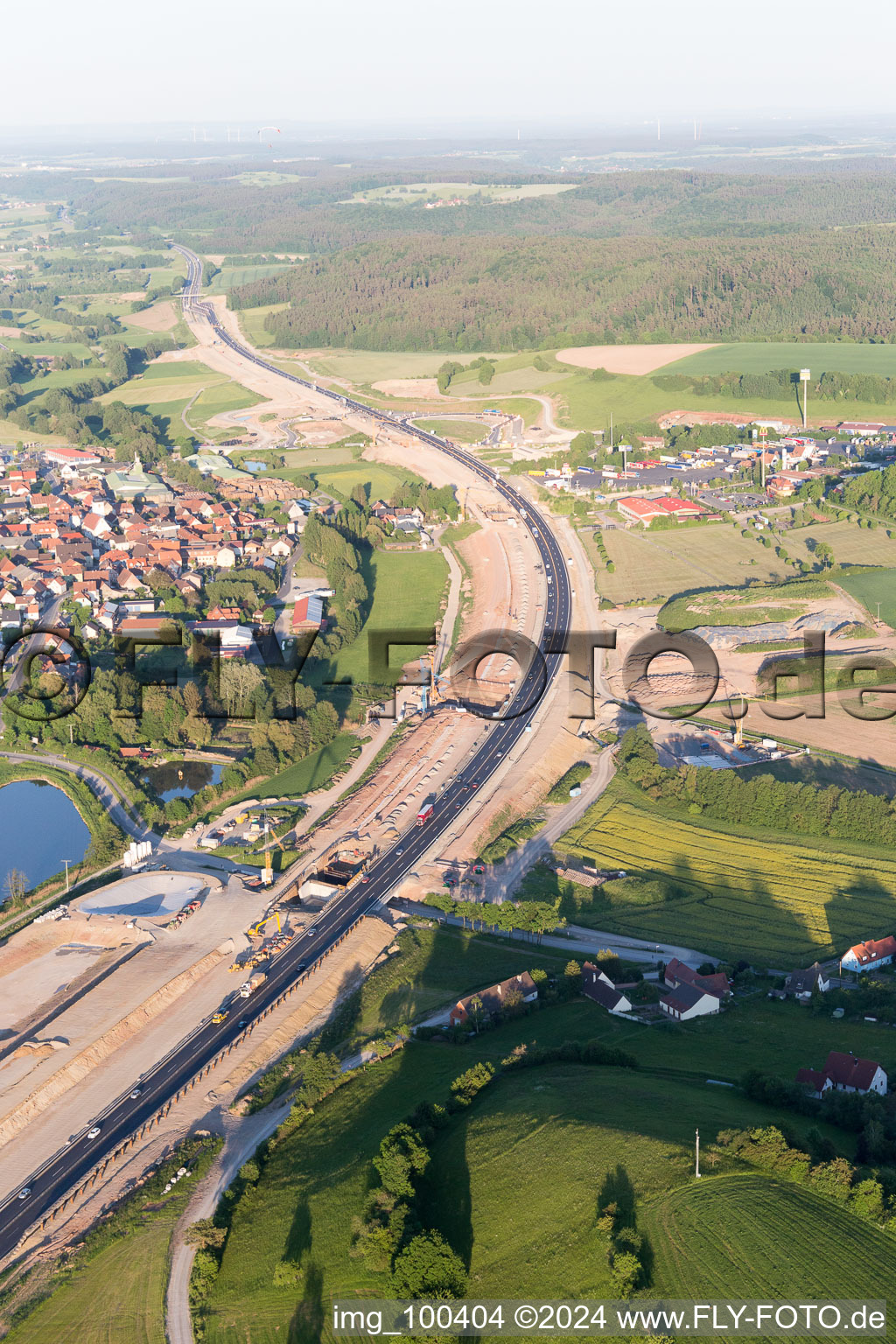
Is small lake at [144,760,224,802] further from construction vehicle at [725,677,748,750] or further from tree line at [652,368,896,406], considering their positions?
tree line at [652,368,896,406]

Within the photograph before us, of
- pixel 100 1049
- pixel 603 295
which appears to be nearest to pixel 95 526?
pixel 100 1049

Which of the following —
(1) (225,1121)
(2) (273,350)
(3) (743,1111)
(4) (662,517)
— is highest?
(2) (273,350)

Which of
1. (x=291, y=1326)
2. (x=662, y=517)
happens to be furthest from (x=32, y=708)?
→ (x=662, y=517)

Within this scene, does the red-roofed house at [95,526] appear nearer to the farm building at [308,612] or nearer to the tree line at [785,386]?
the farm building at [308,612]

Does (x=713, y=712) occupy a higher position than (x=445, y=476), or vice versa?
(x=445, y=476)

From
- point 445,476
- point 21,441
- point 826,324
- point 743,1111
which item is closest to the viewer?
point 743,1111

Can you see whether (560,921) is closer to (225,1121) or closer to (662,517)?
(225,1121)

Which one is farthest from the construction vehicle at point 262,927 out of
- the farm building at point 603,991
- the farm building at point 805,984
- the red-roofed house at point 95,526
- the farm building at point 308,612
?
the red-roofed house at point 95,526
